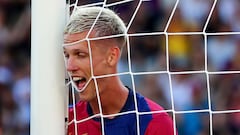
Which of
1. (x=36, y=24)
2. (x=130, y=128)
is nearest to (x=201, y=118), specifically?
(x=130, y=128)

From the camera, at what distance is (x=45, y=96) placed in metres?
0.78

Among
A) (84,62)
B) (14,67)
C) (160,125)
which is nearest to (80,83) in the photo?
(84,62)

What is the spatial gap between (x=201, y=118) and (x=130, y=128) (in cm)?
52

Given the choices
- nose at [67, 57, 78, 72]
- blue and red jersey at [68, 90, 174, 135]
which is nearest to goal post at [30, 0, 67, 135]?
nose at [67, 57, 78, 72]

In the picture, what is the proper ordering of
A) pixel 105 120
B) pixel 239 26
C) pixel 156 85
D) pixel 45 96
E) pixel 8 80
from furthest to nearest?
pixel 239 26
pixel 8 80
pixel 156 85
pixel 105 120
pixel 45 96

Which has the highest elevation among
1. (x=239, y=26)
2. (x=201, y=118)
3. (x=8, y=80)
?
(x=239, y=26)

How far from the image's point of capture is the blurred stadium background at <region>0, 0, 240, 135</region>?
1.40 meters

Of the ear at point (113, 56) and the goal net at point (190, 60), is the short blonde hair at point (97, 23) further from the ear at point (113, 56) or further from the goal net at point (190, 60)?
the goal net at point (190, 60)

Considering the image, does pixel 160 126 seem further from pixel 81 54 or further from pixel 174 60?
pixel 174 60

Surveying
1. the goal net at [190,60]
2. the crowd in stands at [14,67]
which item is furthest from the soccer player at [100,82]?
the crowd in stands at [14,67]

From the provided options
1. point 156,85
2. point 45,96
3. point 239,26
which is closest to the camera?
point 45,96

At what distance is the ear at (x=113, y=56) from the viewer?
2.87 feet

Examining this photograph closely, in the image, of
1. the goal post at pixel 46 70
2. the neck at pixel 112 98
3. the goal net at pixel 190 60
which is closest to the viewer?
the goal post at pixel 46 70

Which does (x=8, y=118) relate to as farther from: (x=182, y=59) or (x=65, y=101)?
(x=65, y=101)
